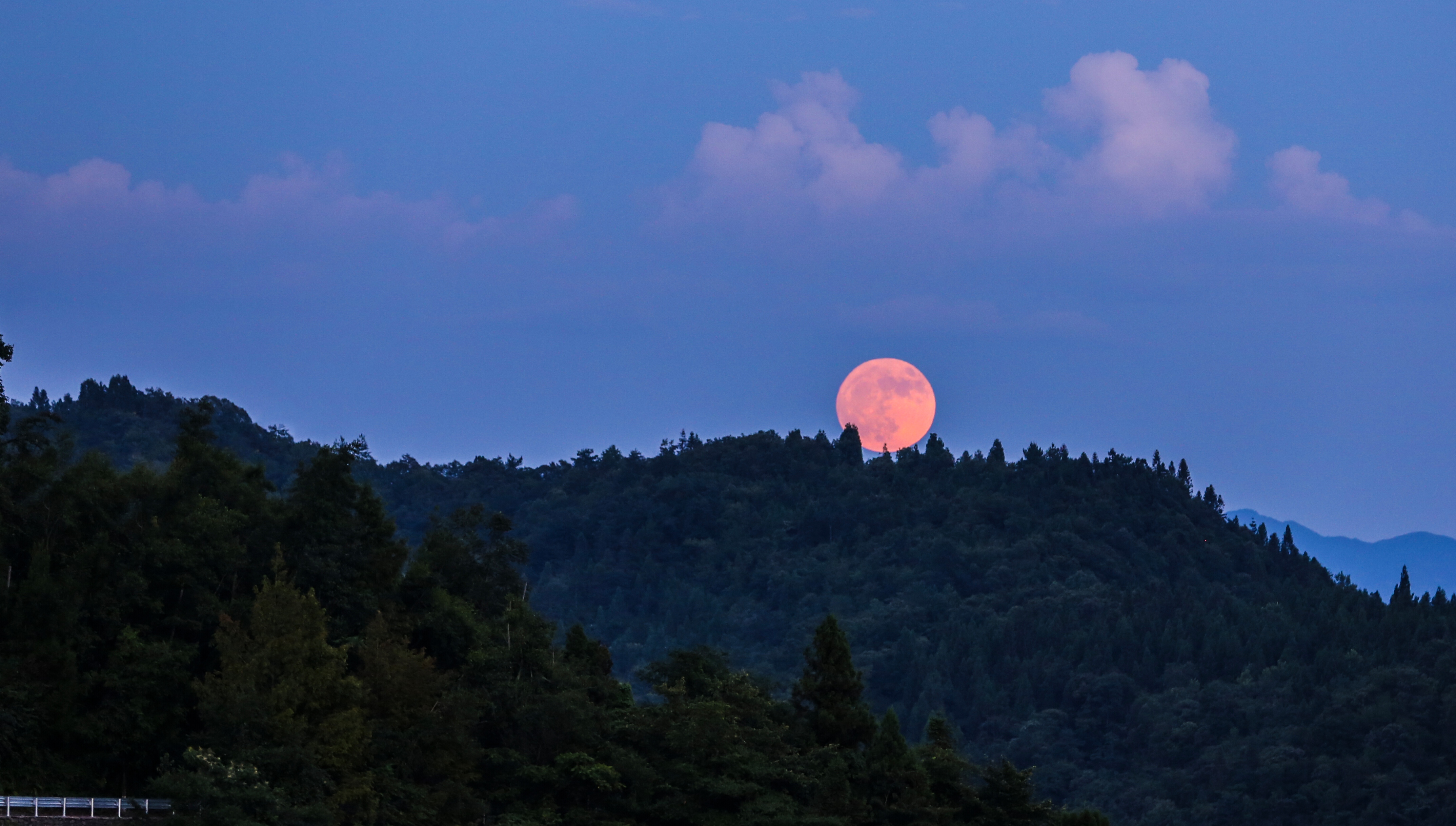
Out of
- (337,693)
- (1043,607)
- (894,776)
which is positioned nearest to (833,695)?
(894,776)

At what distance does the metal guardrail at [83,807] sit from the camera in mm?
35500

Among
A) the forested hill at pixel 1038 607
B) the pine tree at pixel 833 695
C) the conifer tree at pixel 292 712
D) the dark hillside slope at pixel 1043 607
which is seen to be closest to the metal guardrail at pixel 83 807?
the conifer tree at pixel 292 712

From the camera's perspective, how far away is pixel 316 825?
1486 inches

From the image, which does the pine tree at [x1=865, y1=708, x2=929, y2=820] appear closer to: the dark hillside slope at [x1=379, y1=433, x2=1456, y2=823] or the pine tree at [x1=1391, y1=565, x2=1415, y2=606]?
the dark hillside slope at [x1=379, y1=433, x2=1456, y2=823]

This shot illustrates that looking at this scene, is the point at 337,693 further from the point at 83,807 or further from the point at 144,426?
the point at 144,426

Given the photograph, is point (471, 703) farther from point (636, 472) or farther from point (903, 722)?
point (636, 472)

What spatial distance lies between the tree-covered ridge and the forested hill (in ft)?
134

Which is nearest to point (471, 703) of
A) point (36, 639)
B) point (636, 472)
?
point (36, 639)

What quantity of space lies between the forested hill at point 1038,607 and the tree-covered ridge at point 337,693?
40775mm

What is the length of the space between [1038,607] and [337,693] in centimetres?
9759

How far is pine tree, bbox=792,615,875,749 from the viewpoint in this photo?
164ft

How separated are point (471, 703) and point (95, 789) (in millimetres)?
9780

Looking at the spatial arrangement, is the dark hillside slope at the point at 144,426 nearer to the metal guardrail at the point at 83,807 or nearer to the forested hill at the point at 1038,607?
the forested hill at the point at 1038,607

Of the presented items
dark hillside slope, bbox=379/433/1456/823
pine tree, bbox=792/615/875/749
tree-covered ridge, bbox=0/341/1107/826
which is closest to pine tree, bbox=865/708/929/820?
tree-covered ridge, bbox=0/341/1107/826
